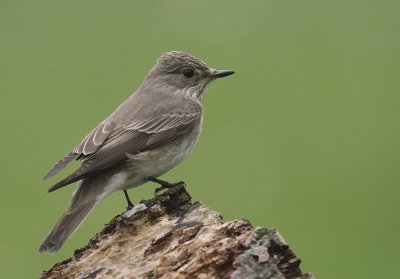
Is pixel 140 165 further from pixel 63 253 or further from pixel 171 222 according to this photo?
pixel 63 253

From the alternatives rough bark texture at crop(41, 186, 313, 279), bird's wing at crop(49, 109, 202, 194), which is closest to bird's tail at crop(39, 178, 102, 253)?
bird's wing at crop(49, 109, 202, 194)

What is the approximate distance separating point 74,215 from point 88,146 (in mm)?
770

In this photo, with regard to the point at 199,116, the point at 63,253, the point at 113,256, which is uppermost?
the point at 199,116

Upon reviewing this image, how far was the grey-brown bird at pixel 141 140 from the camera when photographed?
704 centimetres

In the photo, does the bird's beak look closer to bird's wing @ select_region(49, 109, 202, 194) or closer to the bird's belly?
bird's wing @ select_region(49, 109, 202, 194)

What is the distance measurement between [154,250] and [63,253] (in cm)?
573

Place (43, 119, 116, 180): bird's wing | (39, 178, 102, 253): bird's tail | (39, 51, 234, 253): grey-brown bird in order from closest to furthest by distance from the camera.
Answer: (39, 178, 102, 253): bird's tail < (39, 51, 234, 253): grey-brown bird < (43, 119, 116, 180): bird's wing

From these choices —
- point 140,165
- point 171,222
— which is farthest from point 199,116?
point 171,222

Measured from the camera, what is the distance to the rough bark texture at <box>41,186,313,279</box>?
16.9 ft

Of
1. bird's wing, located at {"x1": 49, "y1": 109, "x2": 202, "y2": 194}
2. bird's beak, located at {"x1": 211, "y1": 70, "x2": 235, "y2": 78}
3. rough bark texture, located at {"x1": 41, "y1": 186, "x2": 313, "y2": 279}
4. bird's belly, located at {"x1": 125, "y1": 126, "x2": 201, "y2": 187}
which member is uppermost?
bird's beak, located at {"x1": 211, "y1": 70, "x2": 235, "y2": 78}

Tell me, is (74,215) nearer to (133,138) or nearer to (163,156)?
(133,138)

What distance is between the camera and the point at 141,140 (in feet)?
25.2

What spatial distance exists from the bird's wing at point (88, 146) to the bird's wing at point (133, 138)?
0.03 metres

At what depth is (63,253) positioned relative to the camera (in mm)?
11203
